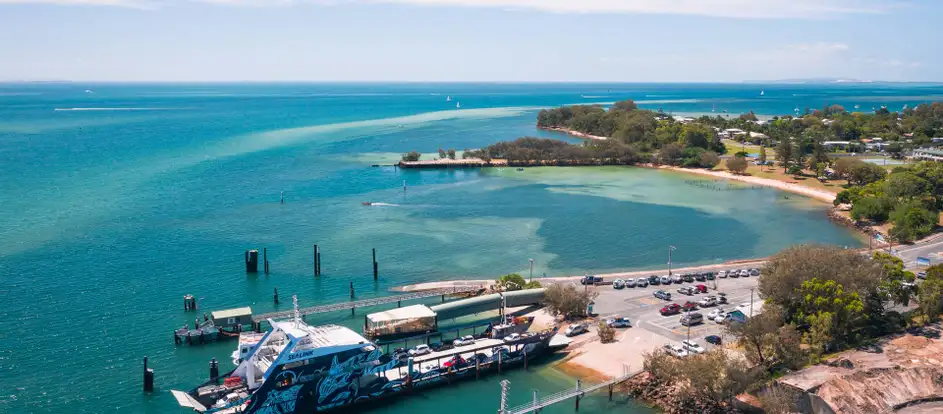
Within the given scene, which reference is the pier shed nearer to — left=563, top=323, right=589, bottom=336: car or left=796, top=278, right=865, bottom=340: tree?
left=563, top=323, right=589, bottom=336: car

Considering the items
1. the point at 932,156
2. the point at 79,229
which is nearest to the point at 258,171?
the point at 79,229

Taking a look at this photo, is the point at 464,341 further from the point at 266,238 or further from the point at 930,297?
the point at 266,238

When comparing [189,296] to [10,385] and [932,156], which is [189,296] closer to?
[10,385]

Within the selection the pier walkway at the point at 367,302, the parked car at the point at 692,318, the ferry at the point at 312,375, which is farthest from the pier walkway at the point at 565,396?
the pier walkway at the point at 367,302

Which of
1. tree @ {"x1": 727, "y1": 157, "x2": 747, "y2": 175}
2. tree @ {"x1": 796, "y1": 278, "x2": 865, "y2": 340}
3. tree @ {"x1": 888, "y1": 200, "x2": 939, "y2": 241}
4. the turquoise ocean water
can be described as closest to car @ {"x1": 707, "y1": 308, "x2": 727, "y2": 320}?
tree @ {"x1": 796, "y1": 278, "x2": 865, "y2": 340}

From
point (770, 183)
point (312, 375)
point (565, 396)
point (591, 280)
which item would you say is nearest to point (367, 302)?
point (312, 375)
